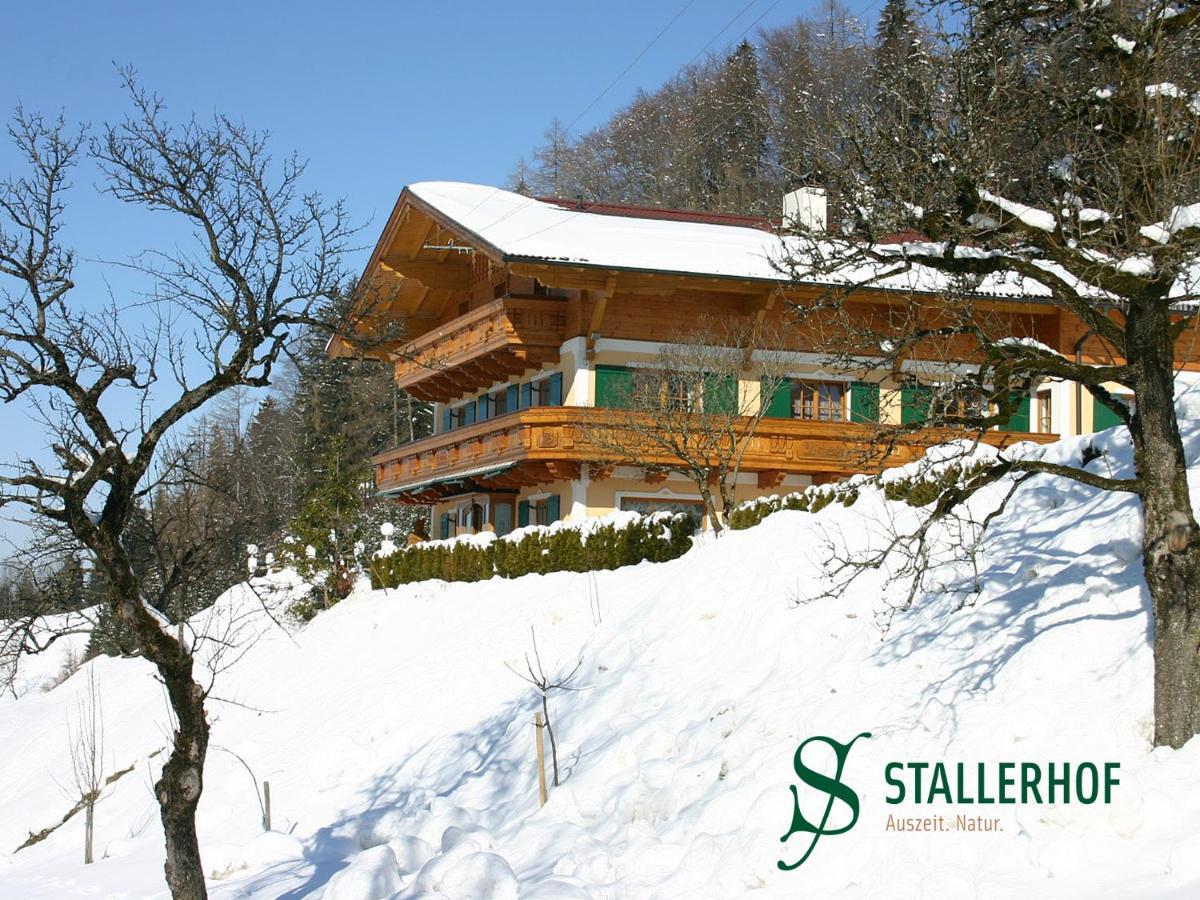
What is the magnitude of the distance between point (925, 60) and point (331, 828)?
10.6 metres

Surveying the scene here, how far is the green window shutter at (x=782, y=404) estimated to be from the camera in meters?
29.9

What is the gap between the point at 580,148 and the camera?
72688 millimetres

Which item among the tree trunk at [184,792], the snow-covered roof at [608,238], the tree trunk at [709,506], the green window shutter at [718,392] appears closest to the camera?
the tree trunk at [184,792]

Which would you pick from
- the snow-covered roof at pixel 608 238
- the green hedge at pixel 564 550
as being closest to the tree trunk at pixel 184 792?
the green hedge at pixel 564 550

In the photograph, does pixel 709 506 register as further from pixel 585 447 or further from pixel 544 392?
pixel 544 392

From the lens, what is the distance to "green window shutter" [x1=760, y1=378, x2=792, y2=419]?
29859 mm

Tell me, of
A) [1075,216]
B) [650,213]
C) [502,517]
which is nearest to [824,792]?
[1075,216]

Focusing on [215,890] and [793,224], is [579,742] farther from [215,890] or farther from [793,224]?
[793,224]

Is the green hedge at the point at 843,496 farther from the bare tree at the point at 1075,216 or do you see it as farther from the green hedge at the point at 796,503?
the bare tree at the point at 1075,216

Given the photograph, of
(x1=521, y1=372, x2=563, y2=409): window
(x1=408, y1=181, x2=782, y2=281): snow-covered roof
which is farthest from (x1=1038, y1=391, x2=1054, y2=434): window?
(x1=521, y1=372, x2=563, y2=409): window

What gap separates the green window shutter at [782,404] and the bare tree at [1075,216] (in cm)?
1873

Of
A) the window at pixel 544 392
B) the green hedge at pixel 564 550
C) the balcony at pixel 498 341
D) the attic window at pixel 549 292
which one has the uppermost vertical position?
the attic window at pixel 549 292

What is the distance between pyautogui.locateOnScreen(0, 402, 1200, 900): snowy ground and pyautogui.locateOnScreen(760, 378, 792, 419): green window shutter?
9.75 m

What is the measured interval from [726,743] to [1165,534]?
4.57 meters
